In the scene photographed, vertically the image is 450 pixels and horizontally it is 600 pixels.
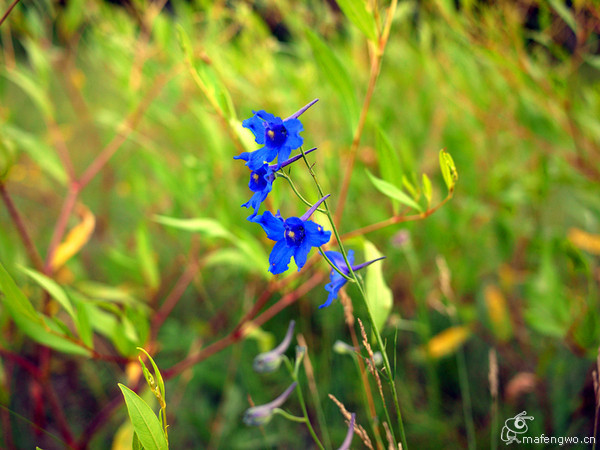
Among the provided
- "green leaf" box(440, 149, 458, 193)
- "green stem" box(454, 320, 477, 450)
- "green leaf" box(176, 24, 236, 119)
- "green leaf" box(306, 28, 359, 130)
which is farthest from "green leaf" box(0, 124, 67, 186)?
"green stem" box(454, 320, 477, 450)

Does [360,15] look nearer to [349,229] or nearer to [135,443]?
[135,443]

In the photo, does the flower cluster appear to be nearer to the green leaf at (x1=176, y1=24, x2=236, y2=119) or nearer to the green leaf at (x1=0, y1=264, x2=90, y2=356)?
the green leaf at (x1=176, y1=24, x2=236, y2=119)

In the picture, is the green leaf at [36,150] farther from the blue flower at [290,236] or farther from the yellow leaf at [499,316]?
the yellow leaf at [499,316]

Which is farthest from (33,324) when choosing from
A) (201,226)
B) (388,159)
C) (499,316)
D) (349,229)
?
(499,316)

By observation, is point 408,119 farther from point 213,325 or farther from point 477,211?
point 213,325

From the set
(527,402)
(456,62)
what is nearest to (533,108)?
(456,62)

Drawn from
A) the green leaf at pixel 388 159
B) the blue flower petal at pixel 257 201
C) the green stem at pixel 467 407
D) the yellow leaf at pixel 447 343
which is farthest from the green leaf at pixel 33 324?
the yellow leaf at pixel 447 343
